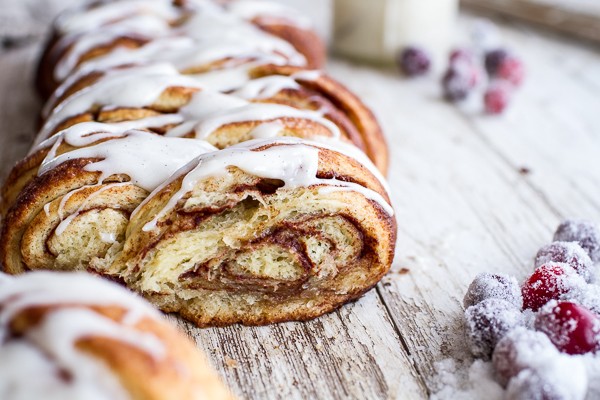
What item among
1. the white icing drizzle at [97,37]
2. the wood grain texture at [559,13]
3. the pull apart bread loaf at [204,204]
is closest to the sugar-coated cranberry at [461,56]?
the wood grain texture at [559,13]

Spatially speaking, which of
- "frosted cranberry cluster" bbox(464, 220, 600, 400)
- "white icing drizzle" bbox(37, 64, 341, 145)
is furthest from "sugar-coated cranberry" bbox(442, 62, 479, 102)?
"frosted cranberry cluster" bbox(464, 220, 600, 400)

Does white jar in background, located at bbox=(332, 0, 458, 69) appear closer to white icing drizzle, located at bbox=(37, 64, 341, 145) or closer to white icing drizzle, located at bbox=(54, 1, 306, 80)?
white icing drizzle, located at bbox=(54, 1, 306, 80)

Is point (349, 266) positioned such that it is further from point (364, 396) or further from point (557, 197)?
point (557, 197)

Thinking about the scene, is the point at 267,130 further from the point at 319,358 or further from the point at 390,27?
the point at 390,27

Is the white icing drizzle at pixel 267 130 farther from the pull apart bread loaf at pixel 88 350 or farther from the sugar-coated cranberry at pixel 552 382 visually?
the sugar-coated cranberry at pixel 552 382

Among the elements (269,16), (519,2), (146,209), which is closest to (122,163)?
(146,209)

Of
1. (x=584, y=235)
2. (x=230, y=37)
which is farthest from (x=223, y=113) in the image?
(x=584, y=235)

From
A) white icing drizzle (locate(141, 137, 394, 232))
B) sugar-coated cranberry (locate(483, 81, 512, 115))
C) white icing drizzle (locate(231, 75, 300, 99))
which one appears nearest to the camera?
white icing drizzle (locate(141, 137, 394, 232))
